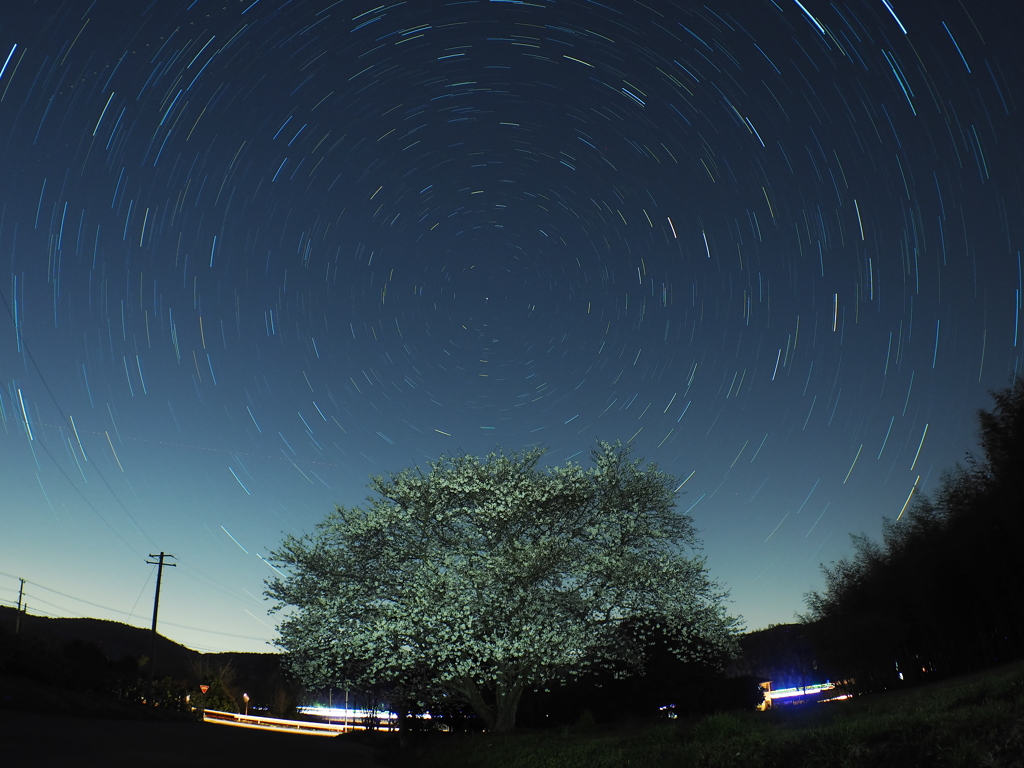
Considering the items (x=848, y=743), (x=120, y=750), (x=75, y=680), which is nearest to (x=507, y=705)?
(x=120, y=750)

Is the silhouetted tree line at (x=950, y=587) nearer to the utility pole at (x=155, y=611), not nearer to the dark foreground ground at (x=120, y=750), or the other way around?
the dark foreground ground at (x=120, y=750)

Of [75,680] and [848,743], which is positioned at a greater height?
[75,680]

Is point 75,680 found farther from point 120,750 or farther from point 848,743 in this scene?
point 848,743

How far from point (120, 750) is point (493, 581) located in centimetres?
1302

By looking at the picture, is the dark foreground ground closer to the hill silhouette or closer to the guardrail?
the hill silhouette

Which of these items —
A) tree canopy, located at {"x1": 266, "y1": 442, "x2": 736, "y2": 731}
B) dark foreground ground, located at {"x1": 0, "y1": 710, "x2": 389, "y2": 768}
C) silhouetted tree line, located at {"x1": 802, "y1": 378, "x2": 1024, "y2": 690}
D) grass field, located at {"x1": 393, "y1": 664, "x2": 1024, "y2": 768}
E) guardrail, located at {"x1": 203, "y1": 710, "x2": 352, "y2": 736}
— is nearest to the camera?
grass field, located at {"x1": 393, "y1": 664, "x2": 1024, "y2": 768}

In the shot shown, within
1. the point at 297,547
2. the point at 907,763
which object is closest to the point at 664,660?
the point at 297,547

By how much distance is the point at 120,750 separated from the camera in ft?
70.8

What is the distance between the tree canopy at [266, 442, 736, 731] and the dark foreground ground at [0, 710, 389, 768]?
3457mm

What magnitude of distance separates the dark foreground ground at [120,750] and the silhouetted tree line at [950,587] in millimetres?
30888

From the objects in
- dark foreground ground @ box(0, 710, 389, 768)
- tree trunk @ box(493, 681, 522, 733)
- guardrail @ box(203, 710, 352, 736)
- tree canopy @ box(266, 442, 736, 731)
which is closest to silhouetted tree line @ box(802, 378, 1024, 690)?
tree canopy @ box(266, 442, 736, 731)

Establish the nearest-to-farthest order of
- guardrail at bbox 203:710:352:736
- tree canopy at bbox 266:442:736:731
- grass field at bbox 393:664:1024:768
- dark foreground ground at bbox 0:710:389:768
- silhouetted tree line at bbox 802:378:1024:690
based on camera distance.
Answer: grass field at bbox 393:664:1024:768, dark foreground ground at bbox 0:710:389:768, tree canopy at bbox 266:442:736:731, silhouetted tree line at bbox 802:378:1024:690, guardrail at bbox 203:710:352:736

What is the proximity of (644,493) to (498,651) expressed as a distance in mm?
9065

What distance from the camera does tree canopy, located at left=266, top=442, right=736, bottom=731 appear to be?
23.6m
